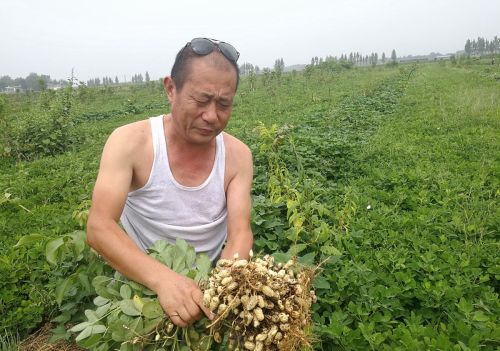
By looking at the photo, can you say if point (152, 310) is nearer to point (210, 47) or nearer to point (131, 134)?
point (131, 134)

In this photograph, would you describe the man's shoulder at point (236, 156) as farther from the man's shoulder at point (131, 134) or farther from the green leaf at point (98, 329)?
the green leaf at point (98, 329)

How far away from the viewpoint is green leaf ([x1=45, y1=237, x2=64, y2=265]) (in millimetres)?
2207

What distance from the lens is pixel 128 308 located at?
5.52 ft

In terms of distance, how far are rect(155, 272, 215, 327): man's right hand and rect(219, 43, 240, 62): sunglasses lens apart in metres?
1.17

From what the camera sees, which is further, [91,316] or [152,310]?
[91,316]

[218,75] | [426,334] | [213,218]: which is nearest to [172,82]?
[218,75]

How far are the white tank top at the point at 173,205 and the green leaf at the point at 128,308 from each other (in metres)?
0.62

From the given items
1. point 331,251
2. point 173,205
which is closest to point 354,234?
point 331,251

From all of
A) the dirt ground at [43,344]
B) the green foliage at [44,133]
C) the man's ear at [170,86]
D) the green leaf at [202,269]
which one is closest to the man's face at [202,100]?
the man's ear at [170,86]

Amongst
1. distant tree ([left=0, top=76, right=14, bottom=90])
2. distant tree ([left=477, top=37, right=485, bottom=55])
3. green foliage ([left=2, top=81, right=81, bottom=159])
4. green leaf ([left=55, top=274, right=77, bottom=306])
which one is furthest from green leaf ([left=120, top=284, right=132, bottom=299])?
distant tree ([left=477, top=37, right=485, bottom=55])

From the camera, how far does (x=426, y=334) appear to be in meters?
2.01

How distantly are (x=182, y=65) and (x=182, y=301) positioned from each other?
118 cm

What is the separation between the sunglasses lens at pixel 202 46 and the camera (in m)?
1.97

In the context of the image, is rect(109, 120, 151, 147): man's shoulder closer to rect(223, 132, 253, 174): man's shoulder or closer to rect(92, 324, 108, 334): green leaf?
rect(223, 132, 253, 174): man's shoulder
